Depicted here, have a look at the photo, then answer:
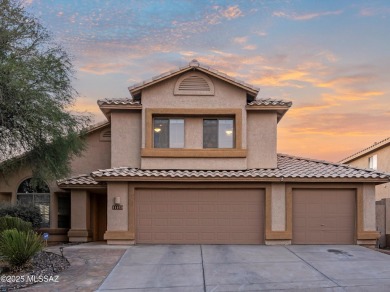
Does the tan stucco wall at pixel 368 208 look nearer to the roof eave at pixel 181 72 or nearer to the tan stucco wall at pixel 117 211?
the roof eave at pixel 181 72

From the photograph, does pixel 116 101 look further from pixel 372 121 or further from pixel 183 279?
pixel 372 121

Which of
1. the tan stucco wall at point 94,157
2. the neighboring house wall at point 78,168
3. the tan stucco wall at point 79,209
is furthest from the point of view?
the tan stucco wall at point 94,157

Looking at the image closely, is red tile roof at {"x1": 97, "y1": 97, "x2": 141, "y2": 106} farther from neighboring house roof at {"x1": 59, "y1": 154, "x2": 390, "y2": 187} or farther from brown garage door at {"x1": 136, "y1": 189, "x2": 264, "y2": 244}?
brown garage door at {"x1": 136, "y1": 189, "x2": 264, "y2": 244}

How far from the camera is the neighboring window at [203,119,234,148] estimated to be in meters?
17.5

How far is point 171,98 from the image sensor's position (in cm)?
1742

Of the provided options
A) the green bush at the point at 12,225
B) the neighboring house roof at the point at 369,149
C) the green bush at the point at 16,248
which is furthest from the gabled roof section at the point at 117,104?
the neighboring house roof at the point at 369,149

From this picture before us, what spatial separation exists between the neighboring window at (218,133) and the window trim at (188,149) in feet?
1.10

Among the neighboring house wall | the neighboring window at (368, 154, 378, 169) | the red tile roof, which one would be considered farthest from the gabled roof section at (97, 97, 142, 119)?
the neighboring window at (368, 154, 378, 169)

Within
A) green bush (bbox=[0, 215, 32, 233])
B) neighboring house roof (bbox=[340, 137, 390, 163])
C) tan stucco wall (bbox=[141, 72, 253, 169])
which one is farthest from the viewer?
neighboring house roof (bbox=[340, 137, 390, 163])

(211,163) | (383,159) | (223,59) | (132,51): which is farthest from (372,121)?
(132,51)

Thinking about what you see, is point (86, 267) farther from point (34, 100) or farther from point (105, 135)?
point (105, 135)

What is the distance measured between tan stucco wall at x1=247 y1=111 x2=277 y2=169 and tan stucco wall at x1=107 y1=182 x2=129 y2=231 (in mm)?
5361

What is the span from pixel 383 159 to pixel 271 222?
12717 millimetres

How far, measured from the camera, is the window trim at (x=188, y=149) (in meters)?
17.1
